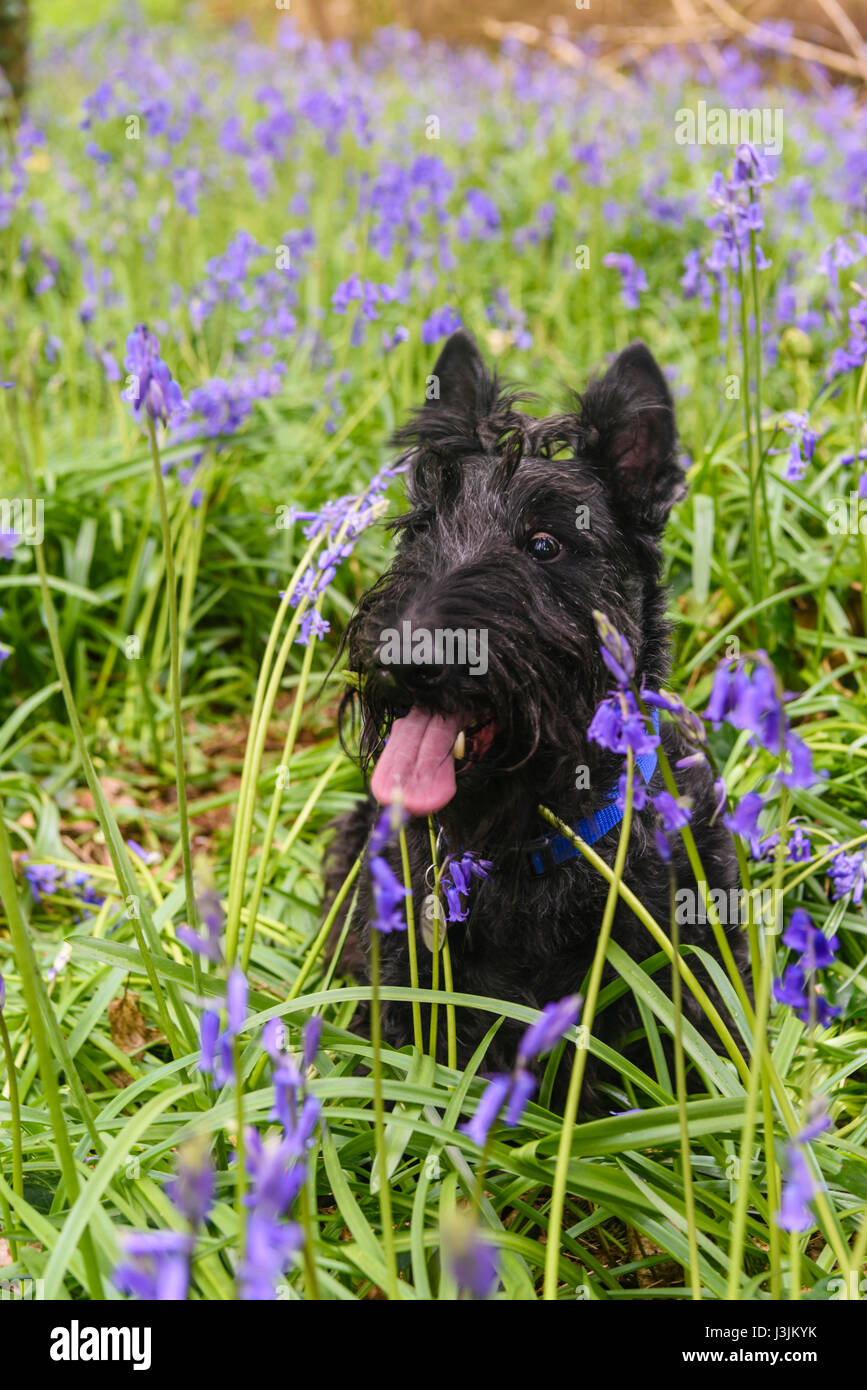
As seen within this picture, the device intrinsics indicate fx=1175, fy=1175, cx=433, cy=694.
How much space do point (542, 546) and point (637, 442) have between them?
36 centimetres

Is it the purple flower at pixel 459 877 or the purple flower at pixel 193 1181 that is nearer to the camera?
the purple flower at pixel 193 1181

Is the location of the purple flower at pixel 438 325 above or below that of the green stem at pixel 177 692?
above

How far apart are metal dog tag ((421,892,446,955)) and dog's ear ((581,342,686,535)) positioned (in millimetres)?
900

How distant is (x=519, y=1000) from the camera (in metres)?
2.38

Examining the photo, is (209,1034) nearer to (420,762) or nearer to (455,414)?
(420,762)

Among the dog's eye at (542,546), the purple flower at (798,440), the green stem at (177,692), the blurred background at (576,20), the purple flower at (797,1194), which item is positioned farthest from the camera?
the blurred background at (576,20)

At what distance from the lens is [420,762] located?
206 centimetres

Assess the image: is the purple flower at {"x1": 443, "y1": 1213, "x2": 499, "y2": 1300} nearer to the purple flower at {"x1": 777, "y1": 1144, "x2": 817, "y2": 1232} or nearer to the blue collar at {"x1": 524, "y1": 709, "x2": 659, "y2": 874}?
the purple flower at {"x1": 777, "y1": 1144, "x2": 817, "y2": 1232}

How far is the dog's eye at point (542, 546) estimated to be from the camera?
2.28 metres

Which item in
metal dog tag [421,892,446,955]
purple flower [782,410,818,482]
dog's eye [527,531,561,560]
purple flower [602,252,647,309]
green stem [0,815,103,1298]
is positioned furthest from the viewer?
purple flower [602,252,647,309]

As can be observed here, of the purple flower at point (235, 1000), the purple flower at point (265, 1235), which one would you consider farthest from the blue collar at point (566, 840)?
the purple flower at point (265, 1235)

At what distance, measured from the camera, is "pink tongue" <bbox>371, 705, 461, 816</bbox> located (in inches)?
79.1

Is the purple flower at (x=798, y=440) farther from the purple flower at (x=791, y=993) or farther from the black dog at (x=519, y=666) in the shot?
the purple flower at (x=791, y=993)

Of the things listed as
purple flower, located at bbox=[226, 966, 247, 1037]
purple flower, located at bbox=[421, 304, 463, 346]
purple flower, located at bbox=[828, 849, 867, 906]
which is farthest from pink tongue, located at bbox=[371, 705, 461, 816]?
purple flower, located at bbox=[421, 304, 463, 346]
